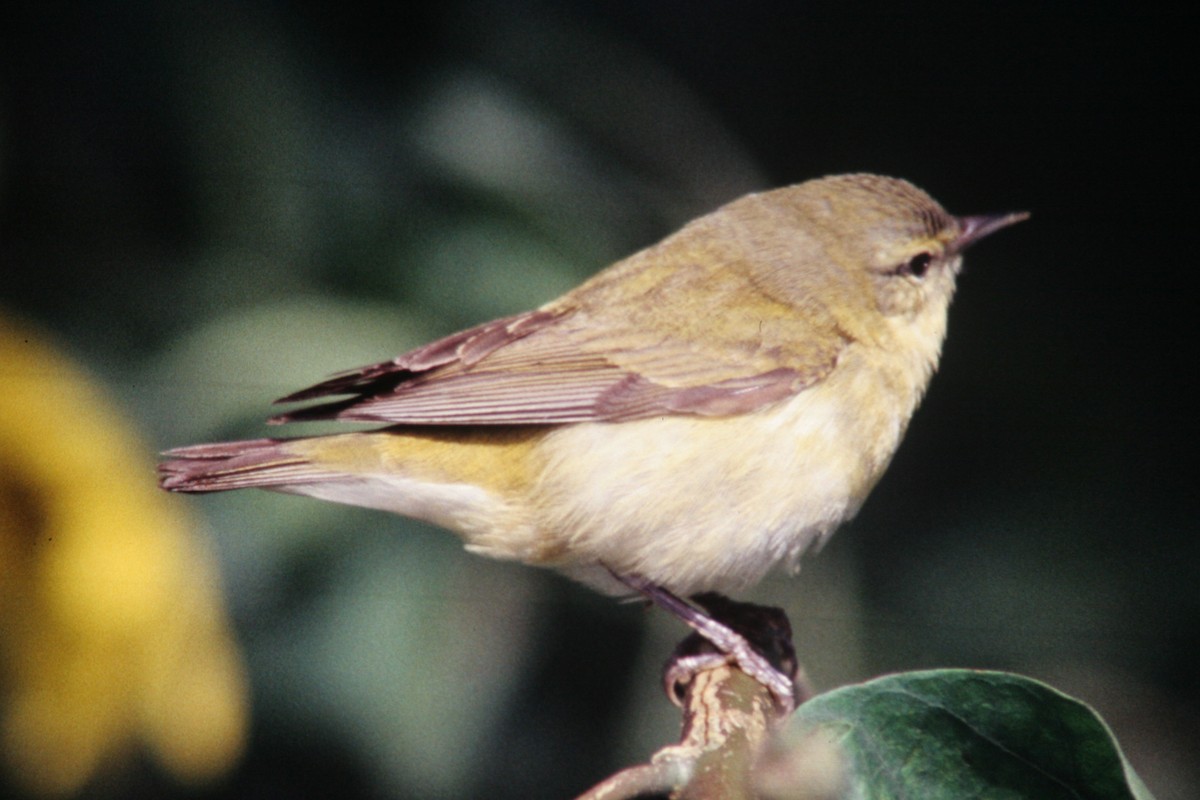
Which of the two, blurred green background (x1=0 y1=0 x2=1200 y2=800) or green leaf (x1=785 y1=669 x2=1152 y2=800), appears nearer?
green leaf (x1=785 y1=669 x2=1152 y2=800)

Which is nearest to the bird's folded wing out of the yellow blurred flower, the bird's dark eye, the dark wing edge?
the dark wing edge

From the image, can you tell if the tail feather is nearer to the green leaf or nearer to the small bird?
the small bird

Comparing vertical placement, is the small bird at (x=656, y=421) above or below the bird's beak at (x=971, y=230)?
below

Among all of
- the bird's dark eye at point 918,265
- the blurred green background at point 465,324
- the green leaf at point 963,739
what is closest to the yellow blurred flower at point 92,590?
the blurred green background at point 465,324

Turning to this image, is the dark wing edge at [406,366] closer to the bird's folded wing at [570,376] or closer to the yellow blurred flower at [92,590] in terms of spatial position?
the bird's folded wing at [570,376]

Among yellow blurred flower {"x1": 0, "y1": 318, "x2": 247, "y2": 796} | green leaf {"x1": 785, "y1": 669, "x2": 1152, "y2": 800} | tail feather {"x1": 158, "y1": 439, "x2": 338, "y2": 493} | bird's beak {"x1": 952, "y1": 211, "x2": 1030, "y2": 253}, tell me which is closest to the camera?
green leaf {"x1": 785, "y1": 669, "x2": 1152, "y2": 800}

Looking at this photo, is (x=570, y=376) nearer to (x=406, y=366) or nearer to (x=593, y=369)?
(x=593, y=369)
